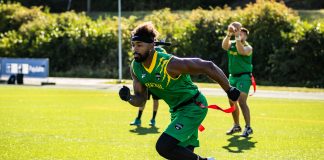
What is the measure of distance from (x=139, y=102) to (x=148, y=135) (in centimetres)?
495

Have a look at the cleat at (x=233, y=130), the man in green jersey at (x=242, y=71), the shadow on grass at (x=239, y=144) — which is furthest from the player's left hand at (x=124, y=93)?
the cleat at (x=233, y=130)

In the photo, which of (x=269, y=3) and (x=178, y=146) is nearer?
(x=178, y=146)

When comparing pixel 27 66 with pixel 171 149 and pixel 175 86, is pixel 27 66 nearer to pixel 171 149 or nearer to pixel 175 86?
pixel 175 86

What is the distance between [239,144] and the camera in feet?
37.7

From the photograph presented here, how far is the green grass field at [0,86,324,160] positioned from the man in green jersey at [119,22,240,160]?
7.88ft

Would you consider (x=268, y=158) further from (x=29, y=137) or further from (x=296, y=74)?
(x=296, y=74)

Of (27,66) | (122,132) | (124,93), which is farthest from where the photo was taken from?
(27,66)

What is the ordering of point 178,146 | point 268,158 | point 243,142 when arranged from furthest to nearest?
1. point 243,142
2. point 268,158
3. point 178,146

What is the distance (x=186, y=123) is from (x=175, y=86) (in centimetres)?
44

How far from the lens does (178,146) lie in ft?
24.2

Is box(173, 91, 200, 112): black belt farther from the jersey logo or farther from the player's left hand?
the player's left hand

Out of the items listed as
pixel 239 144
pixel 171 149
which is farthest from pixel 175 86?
pixel 239 144

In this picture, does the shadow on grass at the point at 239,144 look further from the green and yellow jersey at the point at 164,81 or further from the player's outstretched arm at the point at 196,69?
the player's outstretched arm at the point at 196,69

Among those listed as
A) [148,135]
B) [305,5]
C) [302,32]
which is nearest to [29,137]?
[148,135]
